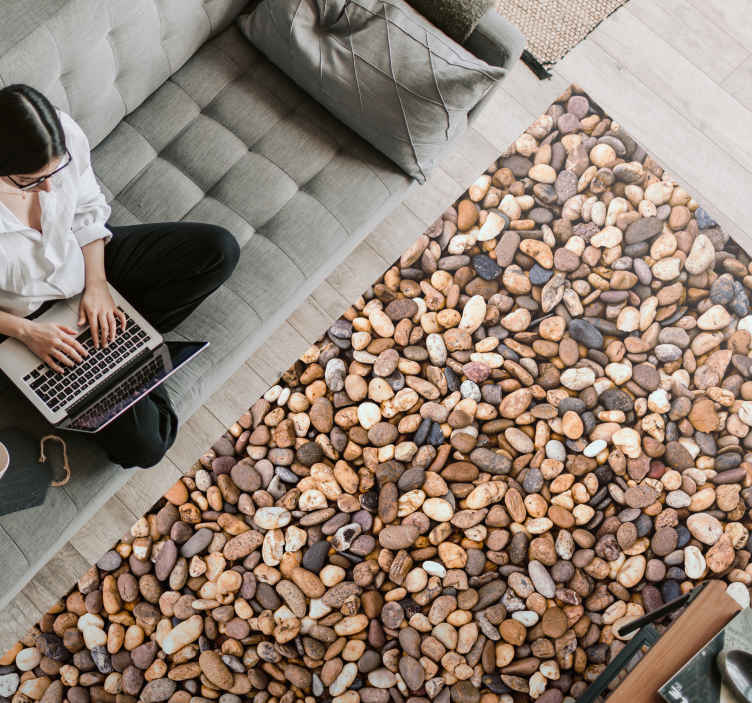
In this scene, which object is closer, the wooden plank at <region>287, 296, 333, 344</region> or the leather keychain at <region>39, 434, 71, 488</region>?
the leather keychain at <region>39, 434, 71, 488</region>

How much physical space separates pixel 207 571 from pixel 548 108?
158cm

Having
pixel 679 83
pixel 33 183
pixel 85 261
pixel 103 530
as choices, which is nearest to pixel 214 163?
pixel 85 261

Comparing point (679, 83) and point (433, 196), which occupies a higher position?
point (679, 83)

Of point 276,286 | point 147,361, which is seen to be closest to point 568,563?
point 276,286

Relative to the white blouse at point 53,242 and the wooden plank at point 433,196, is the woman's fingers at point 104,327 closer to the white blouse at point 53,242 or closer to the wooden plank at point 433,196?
the white blouse at point 53,242

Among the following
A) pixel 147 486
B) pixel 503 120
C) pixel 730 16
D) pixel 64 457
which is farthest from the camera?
pixel 730 16

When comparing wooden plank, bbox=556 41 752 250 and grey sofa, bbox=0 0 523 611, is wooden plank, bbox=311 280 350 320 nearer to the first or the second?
grey sofa, bbox=0 0 523 611

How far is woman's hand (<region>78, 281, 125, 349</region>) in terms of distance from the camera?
4.20ft

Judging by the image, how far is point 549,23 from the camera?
206 cm

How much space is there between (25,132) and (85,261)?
32 centimetres

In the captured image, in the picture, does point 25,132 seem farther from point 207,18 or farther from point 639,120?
point 639,120

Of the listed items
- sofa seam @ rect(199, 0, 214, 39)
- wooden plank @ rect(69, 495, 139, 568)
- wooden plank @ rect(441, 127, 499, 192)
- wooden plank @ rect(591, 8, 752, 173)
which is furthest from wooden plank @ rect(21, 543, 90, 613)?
wooden plank @ rect(591, 8, 752, 173)

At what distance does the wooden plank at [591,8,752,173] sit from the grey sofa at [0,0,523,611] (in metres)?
0.72

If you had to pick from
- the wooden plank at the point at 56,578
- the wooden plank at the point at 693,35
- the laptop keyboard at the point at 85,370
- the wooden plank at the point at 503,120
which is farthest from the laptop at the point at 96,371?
the wooden plank at the point at 693,35
